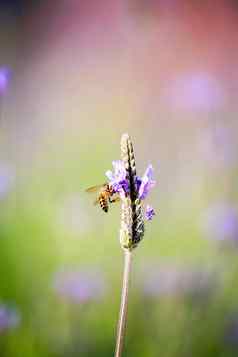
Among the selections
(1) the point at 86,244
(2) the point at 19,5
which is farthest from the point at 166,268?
(2) the point at 19,5

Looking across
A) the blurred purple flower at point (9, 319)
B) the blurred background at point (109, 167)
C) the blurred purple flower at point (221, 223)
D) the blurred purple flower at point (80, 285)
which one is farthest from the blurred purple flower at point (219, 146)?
the blurred purple flower at point (9, 319)

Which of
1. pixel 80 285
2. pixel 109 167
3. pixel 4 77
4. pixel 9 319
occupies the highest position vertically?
pixel 4 77

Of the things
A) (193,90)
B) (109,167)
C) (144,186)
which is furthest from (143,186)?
(193,90)

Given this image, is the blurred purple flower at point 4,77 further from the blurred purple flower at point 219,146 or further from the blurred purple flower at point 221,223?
the blurred purple flower at point 221,223

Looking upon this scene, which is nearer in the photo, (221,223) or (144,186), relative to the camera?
(144,186)

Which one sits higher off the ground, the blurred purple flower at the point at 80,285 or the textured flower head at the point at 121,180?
the textured flower head at the point at 121,180

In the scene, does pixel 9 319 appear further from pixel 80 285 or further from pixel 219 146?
pixel 219 146

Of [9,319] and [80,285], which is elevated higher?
[80,285]
